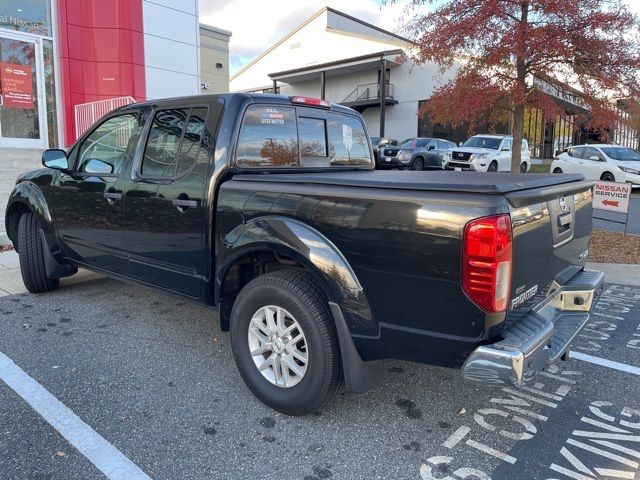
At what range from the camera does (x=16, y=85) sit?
1246 centimetres

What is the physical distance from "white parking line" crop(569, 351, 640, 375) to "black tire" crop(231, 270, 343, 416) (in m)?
2.21

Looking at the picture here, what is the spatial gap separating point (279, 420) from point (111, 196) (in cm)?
221

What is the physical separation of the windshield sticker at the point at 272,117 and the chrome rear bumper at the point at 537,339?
6.91 ft

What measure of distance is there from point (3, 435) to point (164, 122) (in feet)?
7.41

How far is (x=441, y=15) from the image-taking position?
7516 millimetres

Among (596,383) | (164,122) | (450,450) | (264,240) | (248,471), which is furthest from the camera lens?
(164,122)

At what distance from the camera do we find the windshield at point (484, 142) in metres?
19.3

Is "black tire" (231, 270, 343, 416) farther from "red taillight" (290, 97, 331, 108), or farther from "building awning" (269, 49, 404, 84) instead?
"building awning" (269, 49, 404, 84)

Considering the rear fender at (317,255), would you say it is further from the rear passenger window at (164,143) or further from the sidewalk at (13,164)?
the sidewalk at (13,164)

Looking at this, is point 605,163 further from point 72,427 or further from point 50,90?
point 72,427

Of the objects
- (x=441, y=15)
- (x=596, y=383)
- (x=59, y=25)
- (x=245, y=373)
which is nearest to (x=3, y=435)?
(x=245, y=373)

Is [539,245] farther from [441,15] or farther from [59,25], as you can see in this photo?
[59,25]

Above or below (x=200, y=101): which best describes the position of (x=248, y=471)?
below

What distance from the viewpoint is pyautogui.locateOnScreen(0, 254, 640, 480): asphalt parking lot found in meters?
2.57
